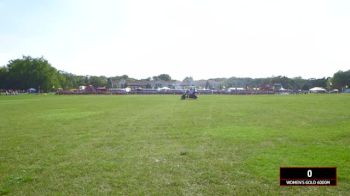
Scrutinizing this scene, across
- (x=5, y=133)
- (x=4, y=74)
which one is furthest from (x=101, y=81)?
(x=5, y=133)

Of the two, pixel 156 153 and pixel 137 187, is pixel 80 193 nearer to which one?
pixel 137 187

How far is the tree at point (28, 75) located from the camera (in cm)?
12862

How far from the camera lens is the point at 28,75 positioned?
129 m

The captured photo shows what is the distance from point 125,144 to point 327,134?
7.42m

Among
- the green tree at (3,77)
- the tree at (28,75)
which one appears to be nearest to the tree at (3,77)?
the green tree at (3,77)

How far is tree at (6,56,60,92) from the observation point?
12862 centimetres

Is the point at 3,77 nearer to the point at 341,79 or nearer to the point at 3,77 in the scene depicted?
the point at 3,77

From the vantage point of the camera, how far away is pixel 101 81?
179 metres
